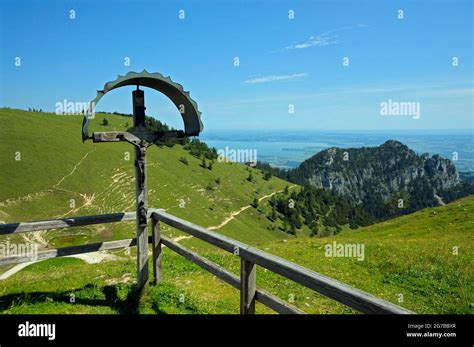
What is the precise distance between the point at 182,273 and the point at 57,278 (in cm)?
374

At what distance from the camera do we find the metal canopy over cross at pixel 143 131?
8.87 meters

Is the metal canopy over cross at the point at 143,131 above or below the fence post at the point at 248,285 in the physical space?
above

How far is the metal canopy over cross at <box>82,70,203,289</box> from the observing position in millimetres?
8867

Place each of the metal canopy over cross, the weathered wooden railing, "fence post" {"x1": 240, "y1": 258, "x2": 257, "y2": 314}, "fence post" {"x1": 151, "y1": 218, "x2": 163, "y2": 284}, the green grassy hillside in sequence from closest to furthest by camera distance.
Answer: the weathered wooden railing
"fence post" {"x1": 240, "y1": 258, "x2": 257, "y2": 314}
the metal canopy over cross
"fence post" {"x1": 151, "y1": 218, "x2": 163, "y2": 284}
the green grassy hillside

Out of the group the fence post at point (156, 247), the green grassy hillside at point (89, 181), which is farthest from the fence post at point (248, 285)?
the green grassy hillside at point (89, 181)

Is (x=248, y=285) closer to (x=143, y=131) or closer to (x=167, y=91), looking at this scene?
(x=143, y=131)

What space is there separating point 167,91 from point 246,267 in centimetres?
498

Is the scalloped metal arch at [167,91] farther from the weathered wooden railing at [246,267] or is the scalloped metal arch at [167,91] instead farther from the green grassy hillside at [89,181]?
the green grassy hillside at [89,181]

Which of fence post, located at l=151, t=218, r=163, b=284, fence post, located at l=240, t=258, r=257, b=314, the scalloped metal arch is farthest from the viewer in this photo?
fence post, located at l=151, t=218, r=163, b=284

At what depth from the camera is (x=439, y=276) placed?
1295 cm

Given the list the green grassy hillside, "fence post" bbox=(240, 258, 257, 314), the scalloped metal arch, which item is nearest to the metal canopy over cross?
the scalloped metal arch

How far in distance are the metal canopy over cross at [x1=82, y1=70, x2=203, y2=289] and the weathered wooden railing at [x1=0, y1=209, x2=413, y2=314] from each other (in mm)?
630

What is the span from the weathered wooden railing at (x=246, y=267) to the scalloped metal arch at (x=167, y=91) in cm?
227

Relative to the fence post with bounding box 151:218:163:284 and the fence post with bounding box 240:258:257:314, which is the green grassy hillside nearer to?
the fence post with bounding box 151:218:163:284
